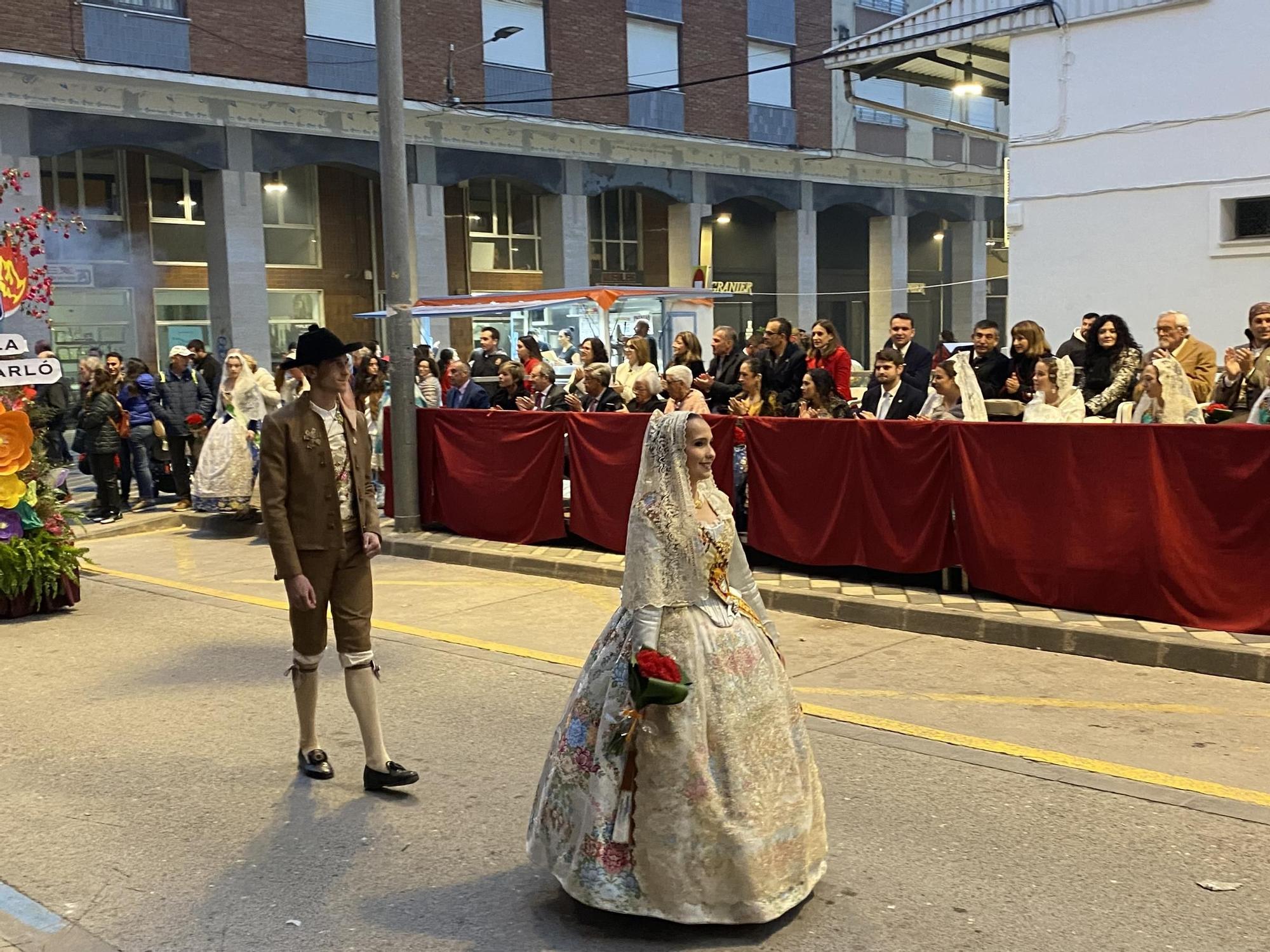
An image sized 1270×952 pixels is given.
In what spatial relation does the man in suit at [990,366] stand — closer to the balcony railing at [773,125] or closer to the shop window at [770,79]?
the balcony railing at [773,125]

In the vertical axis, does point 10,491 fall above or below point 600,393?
below

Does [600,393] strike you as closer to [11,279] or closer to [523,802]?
[11,279]

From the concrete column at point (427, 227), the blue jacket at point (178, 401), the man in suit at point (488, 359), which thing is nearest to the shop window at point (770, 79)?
the concrete column at point (427, 227)

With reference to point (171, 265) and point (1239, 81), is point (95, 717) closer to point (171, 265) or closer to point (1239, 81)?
point (1239, 81)

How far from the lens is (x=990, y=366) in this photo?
1047cm

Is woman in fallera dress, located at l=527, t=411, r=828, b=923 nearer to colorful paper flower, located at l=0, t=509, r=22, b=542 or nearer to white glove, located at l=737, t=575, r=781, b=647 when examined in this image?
white glove, located at l=737, t=575, r=781, b=647

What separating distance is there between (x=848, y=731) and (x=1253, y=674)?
8.25 ft

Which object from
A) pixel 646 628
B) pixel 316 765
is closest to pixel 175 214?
pixel 316 765

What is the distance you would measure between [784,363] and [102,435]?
26.2 ft

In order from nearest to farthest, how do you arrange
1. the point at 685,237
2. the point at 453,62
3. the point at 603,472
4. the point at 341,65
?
the point at 603,472, the point at 341,65, the point at 453,62, the point at 685,237

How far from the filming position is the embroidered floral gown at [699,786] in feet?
13.1

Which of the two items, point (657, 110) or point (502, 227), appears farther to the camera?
point (502, 227)

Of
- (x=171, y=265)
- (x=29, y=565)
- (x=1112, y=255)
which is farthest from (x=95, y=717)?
(x=171, y=265)

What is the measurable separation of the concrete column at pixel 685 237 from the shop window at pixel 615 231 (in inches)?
65.2
